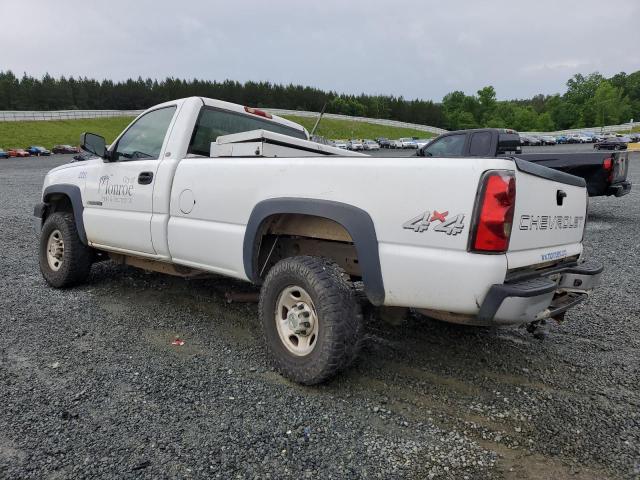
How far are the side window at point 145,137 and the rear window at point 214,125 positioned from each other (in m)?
0.30

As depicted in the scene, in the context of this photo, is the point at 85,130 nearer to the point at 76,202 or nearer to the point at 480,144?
the point at 480,144

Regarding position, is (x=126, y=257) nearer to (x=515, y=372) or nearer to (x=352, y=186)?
(x=352, y=186)

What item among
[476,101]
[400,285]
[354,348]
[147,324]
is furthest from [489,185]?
[476,101]

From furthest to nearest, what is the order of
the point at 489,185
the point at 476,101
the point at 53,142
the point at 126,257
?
1. the point at 476,101
2. the point at 53,142
3. the point at 126,257
4. the point at 489,185

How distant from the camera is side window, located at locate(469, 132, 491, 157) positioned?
8.34 metres

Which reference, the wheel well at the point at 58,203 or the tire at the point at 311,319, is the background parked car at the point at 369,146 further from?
the tire at the point at 311,319

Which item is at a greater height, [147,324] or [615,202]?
[615,202]

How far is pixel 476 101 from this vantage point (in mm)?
107125

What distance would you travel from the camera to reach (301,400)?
292 cm

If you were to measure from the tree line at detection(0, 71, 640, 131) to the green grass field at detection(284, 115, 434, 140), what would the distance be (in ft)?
22.8

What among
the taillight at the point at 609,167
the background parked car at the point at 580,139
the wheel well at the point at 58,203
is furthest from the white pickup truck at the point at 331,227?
the background parked car at the point at 580,139

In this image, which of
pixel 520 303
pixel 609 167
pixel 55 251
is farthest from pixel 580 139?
pixel 520 303

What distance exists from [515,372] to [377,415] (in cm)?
117

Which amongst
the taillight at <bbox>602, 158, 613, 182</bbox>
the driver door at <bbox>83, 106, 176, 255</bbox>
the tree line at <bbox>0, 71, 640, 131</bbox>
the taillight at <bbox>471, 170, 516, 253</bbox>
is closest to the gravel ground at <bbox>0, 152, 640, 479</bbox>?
the driver door at <bbox>83, 106, 176, 255</bbox>
